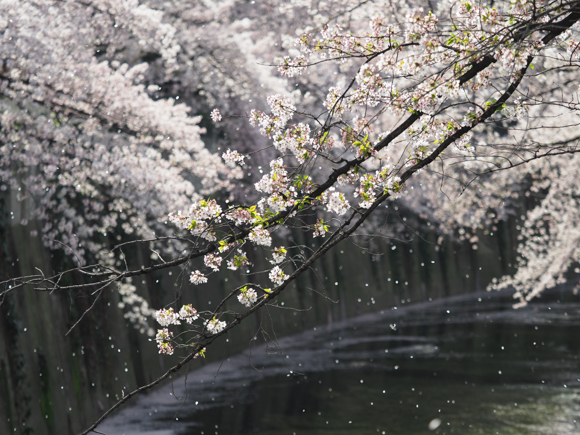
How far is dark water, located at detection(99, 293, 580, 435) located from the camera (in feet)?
34.3

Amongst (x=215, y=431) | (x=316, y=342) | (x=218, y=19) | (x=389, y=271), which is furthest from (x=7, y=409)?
(x=389, y=271)

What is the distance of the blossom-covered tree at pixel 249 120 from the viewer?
4258 millimetres

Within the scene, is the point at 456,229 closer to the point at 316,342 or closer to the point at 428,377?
the point at 316,342

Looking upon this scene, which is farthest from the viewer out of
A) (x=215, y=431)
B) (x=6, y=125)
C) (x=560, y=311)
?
(x=560, y=311)

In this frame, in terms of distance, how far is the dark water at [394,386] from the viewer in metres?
10.4

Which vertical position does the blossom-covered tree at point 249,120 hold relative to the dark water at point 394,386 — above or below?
above

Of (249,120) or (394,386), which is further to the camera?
(394,386)

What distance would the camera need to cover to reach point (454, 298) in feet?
85.9

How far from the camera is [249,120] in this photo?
5.53 m

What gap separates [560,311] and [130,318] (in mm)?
14500

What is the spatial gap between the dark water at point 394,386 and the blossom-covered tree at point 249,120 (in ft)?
6.23

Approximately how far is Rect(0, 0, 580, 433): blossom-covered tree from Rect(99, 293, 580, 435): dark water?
1.90 meters

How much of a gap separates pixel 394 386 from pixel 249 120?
8.92 meters

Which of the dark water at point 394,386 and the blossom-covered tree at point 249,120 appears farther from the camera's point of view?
the dark water at point 394,386
